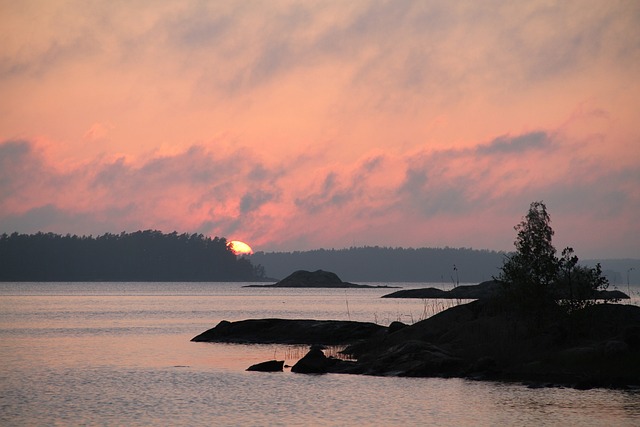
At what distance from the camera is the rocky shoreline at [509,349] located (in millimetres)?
49688

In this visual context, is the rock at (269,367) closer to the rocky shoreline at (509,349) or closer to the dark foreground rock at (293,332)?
the rocky shoreline at (509,349)

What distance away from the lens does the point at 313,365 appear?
55375 mm

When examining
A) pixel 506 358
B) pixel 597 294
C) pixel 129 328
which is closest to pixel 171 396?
pixel 506 358

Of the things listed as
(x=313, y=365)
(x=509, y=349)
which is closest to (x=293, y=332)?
(x=313, y=365)

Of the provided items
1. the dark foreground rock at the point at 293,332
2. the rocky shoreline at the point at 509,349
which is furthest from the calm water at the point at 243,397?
the dark foreground rock at the point at 293,332

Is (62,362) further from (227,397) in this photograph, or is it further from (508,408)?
(508,408)

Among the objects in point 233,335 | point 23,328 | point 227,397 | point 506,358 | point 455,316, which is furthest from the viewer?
point 23,328

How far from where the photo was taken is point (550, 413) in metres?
40.5

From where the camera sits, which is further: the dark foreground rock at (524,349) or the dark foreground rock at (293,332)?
the dark foreground rock at (293,332)

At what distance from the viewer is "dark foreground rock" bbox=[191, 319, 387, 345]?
76.2 meters

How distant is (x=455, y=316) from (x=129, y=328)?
4981cm

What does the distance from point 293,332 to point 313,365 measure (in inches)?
974

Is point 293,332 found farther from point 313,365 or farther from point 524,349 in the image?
point 524,349

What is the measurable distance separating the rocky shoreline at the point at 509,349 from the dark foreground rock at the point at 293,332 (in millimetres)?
9026
